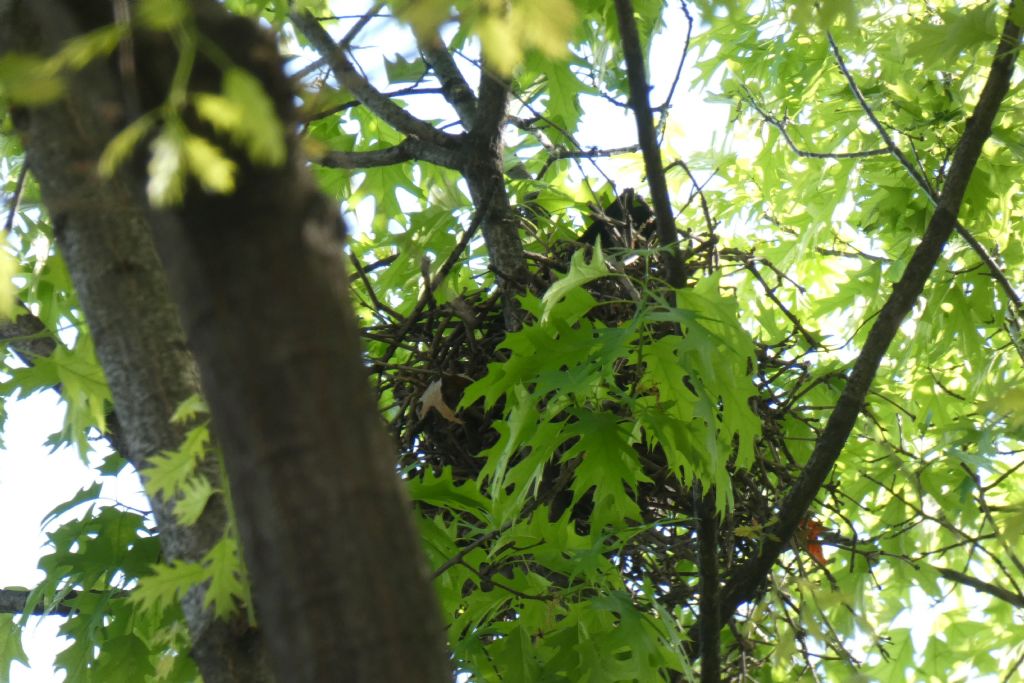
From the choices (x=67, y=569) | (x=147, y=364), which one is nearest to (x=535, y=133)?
(x=67, y=569)

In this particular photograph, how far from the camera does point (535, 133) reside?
8.61 feet

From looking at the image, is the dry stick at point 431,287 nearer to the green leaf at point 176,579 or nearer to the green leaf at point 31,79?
the green leaf at point 176,579

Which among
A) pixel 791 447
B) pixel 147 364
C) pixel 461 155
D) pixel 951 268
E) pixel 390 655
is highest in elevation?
pixel 461 155

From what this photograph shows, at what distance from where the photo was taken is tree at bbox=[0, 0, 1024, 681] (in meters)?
0.67

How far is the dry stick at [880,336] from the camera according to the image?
1.71 m

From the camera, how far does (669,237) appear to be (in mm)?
1187

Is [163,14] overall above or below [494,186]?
below

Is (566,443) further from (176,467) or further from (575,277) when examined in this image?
(176,467)

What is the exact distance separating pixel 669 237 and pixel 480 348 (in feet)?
3.04

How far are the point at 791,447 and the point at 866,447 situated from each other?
74 centimetres

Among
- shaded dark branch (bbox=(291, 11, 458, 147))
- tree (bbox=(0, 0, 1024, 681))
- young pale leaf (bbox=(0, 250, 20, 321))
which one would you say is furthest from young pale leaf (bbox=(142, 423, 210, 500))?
A: shaded dark branch (bbox=(291, 11, 458, 147))

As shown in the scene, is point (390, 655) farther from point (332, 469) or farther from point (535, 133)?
point (535, 133)

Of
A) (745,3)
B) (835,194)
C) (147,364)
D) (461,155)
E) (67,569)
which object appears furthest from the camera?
(835,194)

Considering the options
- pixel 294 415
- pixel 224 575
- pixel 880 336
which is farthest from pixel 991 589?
pixel 294 415
